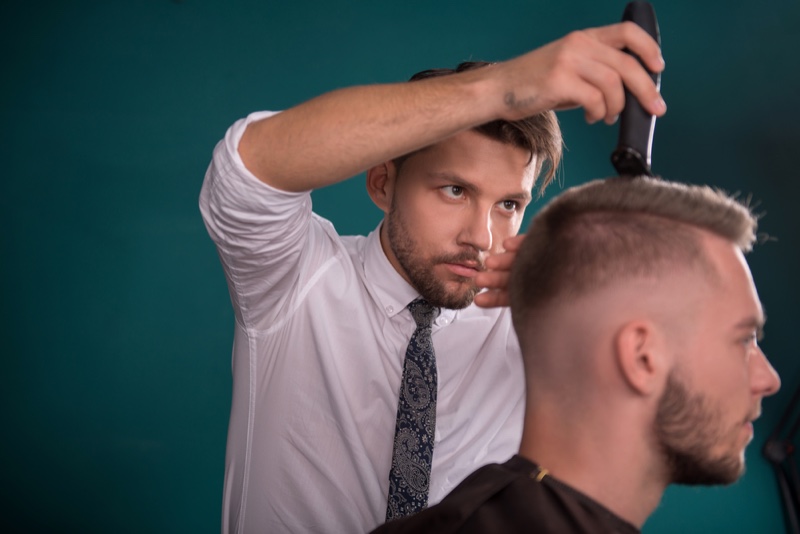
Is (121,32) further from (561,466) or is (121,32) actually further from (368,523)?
(561,466)

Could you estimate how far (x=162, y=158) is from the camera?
2.94 meters

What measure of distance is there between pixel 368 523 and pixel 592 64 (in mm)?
1148

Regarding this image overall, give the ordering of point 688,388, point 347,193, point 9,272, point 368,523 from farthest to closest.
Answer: point 347,193
point 9,272
point 368,523
point 688,388

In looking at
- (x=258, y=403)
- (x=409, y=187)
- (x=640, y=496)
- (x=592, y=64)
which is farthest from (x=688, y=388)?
(x=258, y=403)

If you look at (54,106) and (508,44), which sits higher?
(508,44)

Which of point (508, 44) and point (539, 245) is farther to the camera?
point (508, 44)

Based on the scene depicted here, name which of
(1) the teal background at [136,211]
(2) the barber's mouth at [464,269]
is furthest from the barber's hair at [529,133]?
(1) the teal background at [136,211]

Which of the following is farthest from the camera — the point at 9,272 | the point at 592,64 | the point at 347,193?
the point at 347,193

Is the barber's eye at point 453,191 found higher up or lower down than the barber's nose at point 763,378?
higher up

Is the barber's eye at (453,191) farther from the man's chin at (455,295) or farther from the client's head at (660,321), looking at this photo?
the client's head at (660,321)

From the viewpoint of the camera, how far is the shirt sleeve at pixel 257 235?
4.84 feet

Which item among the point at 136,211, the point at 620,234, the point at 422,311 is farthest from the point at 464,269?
the point at 136,211

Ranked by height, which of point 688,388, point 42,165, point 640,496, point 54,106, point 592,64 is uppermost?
point 54,106

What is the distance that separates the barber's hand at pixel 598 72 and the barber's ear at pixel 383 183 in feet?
2.57
